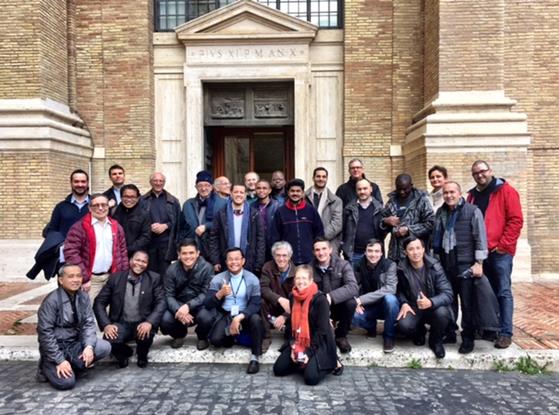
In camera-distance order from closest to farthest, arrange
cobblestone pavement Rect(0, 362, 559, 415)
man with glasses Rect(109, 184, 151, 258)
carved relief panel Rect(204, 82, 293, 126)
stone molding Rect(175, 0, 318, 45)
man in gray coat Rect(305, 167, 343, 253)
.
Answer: cobblestone pavement Rect(0, 362, 559, 415)
man with glasses Rect(109, 184, 151, 258)
man in gray coat Rect(305, 167, 343, 253)
stone molding Rect(175, 0, 318, 45)
carved relief panel Rect(204, 82, 293, 126)

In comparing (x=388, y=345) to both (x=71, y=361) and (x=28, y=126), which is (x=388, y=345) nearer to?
(x=71, y=361)

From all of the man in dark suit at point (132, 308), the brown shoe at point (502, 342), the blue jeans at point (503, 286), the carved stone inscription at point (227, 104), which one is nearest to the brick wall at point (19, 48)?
the carved stone inscription at point (227, 104)

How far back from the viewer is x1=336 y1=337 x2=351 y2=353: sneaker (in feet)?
18.6

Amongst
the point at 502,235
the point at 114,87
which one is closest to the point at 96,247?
the point at 502,235

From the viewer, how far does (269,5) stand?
43.8 ft

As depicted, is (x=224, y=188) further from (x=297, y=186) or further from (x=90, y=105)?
(x=90, y=105)

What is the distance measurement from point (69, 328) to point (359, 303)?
318 cm

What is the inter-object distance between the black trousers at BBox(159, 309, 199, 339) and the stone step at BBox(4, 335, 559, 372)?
7.4 inches

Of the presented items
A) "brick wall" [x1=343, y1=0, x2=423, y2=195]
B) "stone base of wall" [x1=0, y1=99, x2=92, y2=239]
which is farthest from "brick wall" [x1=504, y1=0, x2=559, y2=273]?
"stone base of wall" [x1=0, y1=99, x2=92, y2=239]

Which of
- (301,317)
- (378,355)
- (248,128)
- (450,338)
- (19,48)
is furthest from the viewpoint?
(248,128)

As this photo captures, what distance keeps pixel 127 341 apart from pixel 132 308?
0.38 meters

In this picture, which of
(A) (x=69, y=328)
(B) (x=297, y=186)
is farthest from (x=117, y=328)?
(B) (x=297, y=186)

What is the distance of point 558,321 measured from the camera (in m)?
7.05

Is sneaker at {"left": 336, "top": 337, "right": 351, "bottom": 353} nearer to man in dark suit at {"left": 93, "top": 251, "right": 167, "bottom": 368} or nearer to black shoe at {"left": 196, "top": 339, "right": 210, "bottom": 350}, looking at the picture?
black shoe at {"left": 196, "top": 339, "right": 210, "bottom": 350}
